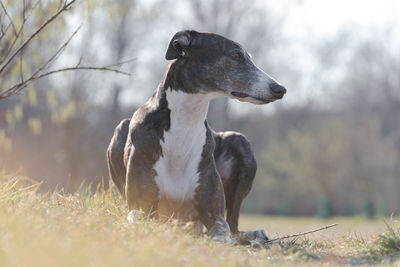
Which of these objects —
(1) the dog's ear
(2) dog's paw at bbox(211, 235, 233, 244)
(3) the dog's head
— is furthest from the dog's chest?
(2) dog's paw at bbox(211, 235, 233, 244)

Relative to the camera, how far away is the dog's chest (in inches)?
179

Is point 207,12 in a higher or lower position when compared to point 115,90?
higher

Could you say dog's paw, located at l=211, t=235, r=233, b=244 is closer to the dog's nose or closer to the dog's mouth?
the dog's mouth

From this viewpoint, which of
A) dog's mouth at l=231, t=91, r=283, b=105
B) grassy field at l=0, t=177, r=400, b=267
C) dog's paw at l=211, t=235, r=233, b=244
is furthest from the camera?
dog's mouth at l=231, t=91, r=283, b=105

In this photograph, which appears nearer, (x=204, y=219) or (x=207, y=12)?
(x=204, y=219)

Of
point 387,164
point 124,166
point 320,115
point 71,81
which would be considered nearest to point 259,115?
point 320,115

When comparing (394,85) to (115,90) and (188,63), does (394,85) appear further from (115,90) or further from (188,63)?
(188,63)

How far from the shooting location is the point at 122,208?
4.85m

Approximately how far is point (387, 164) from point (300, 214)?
5374 mm

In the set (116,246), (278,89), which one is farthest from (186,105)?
(116,246)

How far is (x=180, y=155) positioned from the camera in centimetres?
455

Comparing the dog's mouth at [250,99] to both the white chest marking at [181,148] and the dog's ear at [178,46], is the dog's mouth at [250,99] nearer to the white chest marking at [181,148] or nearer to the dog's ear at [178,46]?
the white chest marking at [181,148]

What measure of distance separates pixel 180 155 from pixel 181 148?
0.06 m

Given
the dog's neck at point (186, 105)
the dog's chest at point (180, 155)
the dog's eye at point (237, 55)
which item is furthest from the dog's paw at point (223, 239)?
the dog's eye at point (237, 55)
